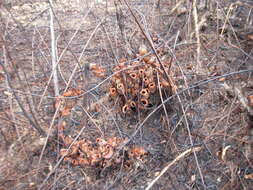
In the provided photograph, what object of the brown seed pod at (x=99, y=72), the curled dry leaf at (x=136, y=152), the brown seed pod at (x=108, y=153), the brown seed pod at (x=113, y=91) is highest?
the brown seed pod at (x=99, y=72)

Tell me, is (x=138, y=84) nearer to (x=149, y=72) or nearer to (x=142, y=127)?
(x=149, y=72)

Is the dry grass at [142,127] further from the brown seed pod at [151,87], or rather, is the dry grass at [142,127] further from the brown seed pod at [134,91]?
the brown seed pod at [134,91]

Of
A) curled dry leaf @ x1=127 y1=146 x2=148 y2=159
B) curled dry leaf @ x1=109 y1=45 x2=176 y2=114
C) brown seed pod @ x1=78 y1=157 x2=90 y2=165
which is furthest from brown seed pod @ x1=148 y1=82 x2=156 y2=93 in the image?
brown seed pod @ x1=78 y1=157 x2=90 y2=165

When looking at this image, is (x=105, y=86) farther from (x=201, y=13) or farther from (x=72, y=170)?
(x=201, y=13)

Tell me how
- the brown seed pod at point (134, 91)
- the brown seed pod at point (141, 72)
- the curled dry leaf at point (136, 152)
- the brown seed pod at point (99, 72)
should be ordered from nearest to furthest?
the curled dry leaf at point (136, 152) → the brown seed pod at point (141, 72) → the brown seed pod at point (134, 91) → the brown seed pod at point (99, 72)

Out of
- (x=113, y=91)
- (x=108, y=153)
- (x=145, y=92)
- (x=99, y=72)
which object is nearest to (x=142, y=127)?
(x=145, y=92)

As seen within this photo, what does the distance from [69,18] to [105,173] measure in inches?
134

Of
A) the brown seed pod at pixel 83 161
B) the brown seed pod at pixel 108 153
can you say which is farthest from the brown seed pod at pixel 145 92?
the brown seed pod at pixel 83 161

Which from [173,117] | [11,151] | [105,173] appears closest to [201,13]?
[173,117]

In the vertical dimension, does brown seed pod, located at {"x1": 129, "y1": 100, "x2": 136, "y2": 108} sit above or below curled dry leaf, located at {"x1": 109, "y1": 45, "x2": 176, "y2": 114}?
below

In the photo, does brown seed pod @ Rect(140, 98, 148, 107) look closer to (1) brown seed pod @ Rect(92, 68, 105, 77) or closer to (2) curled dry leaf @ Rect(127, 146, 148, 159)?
(2) curled dry leaf @ Rect(127, 146, 148, 159)

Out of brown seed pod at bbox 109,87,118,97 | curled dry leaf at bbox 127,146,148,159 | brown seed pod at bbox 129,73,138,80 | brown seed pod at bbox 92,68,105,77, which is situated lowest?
curled dry leaf at bbox 127,146,148,159

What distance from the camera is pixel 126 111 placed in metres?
2.73

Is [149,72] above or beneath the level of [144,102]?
above
